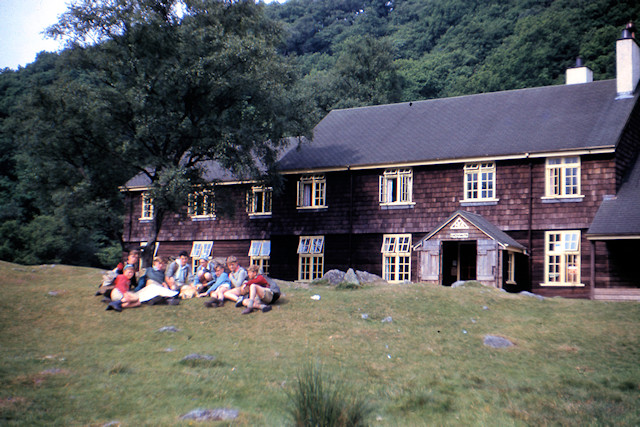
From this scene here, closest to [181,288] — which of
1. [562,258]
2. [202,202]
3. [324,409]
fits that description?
[202,202]

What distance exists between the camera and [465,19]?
3204 inches

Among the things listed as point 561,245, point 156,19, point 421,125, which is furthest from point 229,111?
point 561,245

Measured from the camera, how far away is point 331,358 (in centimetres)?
1334

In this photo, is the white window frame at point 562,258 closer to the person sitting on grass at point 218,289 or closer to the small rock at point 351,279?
the small rock at point 351,279

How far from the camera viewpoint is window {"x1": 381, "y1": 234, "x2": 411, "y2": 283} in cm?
3000

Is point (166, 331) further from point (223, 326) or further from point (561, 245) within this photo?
point (561, 245)

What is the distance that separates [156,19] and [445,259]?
1639 cm

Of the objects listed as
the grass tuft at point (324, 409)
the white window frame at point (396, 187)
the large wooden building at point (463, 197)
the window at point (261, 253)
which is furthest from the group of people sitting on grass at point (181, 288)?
the window at point (261, 253)

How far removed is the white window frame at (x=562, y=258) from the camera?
26500 mm

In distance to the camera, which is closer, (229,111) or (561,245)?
(561,245)

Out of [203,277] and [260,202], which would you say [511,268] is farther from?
[260,202]

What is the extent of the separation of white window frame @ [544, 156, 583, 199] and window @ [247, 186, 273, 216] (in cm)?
1386

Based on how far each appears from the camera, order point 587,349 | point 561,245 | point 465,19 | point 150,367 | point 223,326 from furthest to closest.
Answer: point 465,19
point 561,245
point 223,326
point 587,349
point 150,367

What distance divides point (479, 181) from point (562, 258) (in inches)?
187
